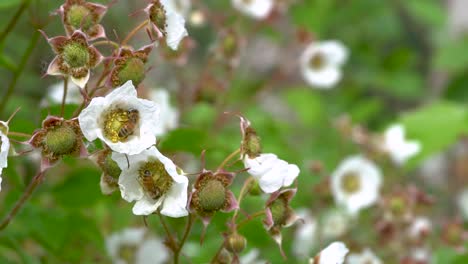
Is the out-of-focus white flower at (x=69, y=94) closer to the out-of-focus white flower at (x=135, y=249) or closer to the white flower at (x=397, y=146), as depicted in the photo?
the out-of-focus white flower at (x=135, y=249)

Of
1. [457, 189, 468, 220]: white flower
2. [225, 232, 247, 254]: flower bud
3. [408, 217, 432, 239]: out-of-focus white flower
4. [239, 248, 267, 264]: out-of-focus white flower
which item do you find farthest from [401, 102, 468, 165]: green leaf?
[225, 232, 247, 254]: flower bud

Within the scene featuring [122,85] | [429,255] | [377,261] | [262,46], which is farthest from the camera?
[262,46]

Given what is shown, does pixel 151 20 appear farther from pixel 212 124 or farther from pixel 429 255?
pixel 429 255

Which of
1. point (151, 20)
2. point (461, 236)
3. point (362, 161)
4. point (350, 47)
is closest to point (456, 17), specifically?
point (350, 47)

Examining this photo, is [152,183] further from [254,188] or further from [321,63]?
[321,63]

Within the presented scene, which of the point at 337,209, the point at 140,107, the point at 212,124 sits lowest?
the point at 337,209

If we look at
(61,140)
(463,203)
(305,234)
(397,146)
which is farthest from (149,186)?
(463,203)

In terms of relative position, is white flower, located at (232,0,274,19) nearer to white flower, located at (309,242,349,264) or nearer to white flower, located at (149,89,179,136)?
white flower, located at (149,89,179,136)
